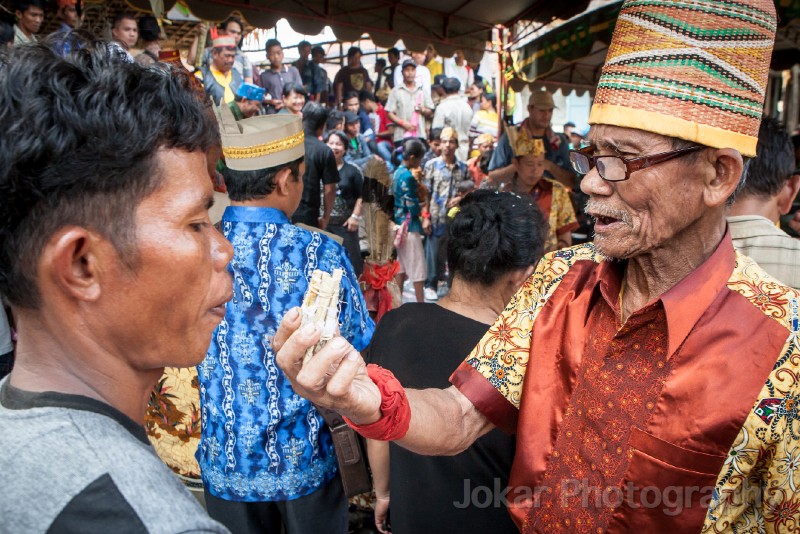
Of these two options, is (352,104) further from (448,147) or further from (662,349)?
(662,349)

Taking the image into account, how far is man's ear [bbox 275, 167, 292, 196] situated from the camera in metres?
2.52

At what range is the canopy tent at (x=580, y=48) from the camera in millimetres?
5277

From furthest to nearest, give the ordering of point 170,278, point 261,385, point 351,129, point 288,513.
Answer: point 351,129 < point 288,513 < point 261,385 < point 170,278

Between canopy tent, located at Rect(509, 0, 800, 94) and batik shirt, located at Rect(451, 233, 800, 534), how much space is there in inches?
135

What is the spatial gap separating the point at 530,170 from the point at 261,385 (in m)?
3.43

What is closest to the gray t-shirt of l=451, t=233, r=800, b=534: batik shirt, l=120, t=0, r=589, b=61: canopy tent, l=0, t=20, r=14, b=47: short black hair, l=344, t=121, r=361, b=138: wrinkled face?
l=451, t=233, r=800, b=534: batik shirt

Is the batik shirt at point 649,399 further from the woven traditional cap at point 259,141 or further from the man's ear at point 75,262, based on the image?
the woven traditional cap at point 259,141

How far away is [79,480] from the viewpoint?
30.2 inches

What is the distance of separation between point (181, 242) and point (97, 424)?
0.29 metres

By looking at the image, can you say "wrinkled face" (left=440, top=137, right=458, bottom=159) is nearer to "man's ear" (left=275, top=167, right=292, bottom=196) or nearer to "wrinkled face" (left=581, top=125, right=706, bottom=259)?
"man's ear" (left=275, top=167, right=292, bottom=196)

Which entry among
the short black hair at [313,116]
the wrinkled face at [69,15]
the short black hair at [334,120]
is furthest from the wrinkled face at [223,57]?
the short black hair at [313,116]

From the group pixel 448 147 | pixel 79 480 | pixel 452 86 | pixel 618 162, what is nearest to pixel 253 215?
pixel 618 162

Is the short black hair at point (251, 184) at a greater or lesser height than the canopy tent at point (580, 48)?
lesser

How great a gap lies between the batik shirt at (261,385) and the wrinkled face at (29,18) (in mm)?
4088
